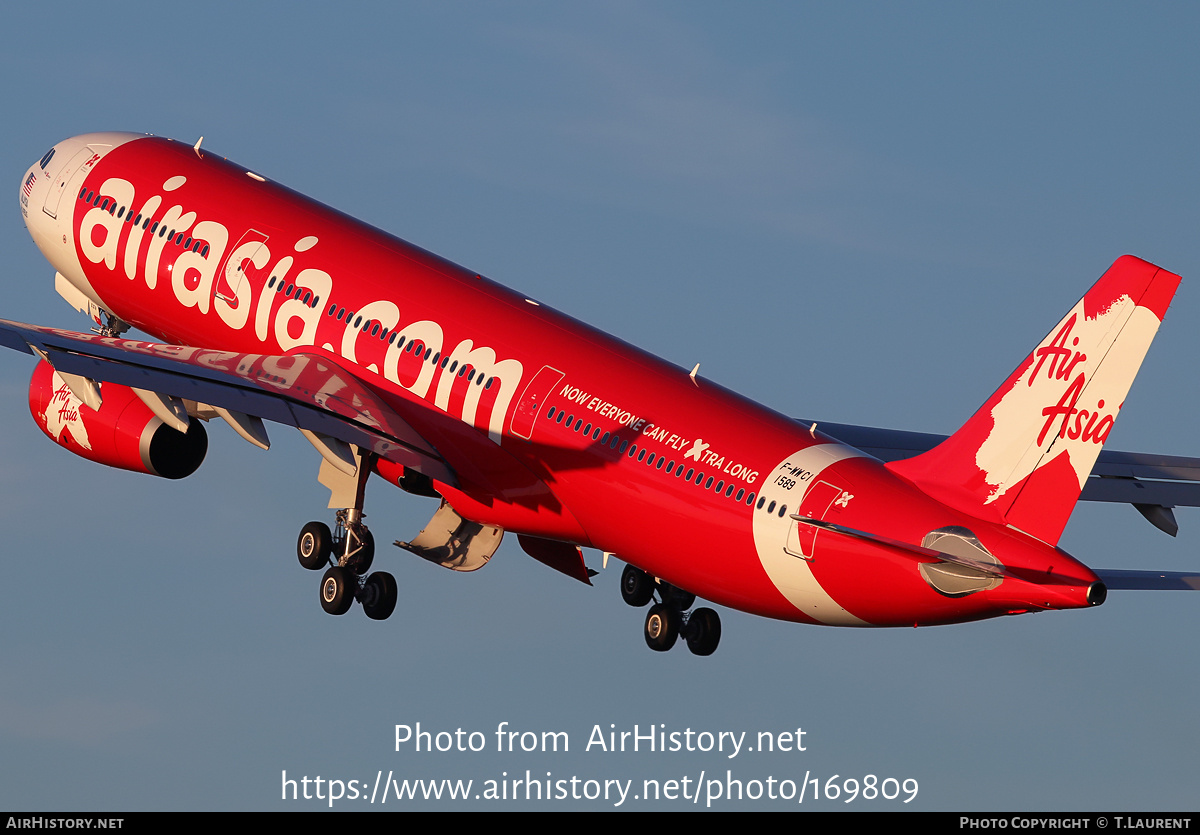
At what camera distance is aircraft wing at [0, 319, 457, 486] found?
37344 mm

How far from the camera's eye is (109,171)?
45000 millimetres

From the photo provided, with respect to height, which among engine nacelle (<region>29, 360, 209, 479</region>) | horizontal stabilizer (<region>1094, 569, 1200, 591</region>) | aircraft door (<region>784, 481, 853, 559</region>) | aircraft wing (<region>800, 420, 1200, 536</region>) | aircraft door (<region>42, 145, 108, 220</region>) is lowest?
horizontal stabilizer (<region>1094, 569, 1200, 591</region>)

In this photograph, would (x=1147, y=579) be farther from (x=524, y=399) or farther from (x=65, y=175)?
(x=65, y=175)

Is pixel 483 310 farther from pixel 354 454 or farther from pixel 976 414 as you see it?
pixel 976 414

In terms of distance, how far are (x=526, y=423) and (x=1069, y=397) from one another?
10.4 metres

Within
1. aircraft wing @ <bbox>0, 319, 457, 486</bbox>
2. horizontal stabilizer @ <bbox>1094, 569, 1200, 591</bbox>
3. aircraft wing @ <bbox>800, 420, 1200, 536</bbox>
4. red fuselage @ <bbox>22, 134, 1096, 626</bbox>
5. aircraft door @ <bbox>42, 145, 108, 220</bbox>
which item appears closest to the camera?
horizontal stabilizer @ <bbox>1094, 569, 1200, 591</bbox>

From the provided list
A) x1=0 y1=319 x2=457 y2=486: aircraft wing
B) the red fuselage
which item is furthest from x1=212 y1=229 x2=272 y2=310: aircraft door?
x1=0 y1=319 x2=457 y2=486: aircraft wing

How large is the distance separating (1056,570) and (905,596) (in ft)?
9.24

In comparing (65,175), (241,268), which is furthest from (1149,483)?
(65,175)

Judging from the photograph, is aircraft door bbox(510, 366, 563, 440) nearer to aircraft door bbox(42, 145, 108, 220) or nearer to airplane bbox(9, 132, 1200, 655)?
airplane bbox(9, 132, 1200, 655)

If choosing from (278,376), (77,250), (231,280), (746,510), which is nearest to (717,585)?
(746,510)

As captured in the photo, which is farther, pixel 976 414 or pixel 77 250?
pixel 77 250

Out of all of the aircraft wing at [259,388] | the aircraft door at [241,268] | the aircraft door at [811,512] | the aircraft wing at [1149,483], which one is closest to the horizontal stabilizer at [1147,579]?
the aircraft door at [811,512]

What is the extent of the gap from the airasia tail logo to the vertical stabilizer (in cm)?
1
